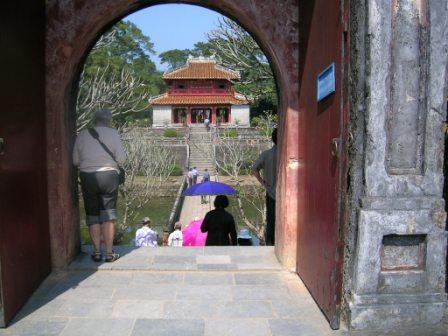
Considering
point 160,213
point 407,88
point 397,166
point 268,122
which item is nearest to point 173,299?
point 397,166

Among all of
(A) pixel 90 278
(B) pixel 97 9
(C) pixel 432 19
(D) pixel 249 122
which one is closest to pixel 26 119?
(B) pixel 97 9

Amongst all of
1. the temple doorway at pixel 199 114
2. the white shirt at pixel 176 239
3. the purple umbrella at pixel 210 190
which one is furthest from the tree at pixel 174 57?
the white shirt at pixel 176 239

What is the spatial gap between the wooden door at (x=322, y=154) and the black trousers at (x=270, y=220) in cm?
149

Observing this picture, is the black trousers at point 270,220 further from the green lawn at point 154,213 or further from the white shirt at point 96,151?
the green lawn at point 154,213

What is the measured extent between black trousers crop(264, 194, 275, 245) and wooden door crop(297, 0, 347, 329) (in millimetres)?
1486

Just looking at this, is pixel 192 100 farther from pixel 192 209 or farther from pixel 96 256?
pixel 96 256

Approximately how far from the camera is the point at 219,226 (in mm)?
5773

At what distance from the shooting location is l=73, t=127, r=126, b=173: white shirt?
165 inches

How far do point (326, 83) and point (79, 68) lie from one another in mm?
2437

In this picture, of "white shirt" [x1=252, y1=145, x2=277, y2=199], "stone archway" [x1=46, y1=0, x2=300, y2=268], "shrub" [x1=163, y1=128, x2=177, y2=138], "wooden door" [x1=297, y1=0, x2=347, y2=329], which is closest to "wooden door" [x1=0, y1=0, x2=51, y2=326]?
"stone archway" [x1=46, y1=0, x2=300, y2=268]

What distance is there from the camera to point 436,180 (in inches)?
113

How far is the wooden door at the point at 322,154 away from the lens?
294cm

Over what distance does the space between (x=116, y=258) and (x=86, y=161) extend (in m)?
1.00

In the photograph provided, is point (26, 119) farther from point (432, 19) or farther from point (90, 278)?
point (432, 19)
